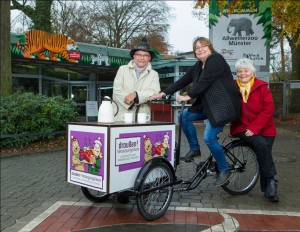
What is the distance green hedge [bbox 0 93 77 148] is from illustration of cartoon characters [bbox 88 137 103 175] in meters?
5.87

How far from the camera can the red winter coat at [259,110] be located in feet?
14.0

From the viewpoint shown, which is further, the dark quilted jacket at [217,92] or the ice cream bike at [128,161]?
the dark quilted jacket at [217,92]

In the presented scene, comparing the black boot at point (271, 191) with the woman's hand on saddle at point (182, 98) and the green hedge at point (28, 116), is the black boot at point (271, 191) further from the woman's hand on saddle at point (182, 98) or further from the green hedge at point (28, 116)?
the green hedge at point (28, 116)

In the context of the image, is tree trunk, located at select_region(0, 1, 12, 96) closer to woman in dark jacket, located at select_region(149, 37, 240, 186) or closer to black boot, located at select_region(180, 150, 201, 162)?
woman in dark jacket, located at select_region(149, 37, 240, 186)

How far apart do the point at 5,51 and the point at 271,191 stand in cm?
841

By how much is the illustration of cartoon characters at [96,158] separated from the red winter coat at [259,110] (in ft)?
6.36

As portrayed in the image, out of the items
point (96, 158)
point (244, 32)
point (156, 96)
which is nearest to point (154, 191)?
point (96, 158)

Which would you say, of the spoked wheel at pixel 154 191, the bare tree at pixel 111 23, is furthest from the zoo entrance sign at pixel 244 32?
the bare tree at pixel 111 23

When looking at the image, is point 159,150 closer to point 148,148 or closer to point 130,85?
point 148,148

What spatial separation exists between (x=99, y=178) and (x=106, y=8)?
30645 millimetres

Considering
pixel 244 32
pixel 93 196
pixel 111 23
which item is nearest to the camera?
pixel 93 196

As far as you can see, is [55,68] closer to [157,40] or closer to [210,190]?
[210,190]

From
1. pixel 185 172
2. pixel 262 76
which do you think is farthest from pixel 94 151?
pixel 262 76

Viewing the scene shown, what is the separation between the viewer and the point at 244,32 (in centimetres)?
1025
